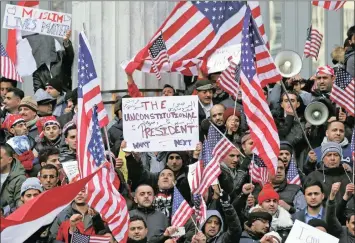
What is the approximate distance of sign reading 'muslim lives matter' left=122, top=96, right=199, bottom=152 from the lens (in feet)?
84.1

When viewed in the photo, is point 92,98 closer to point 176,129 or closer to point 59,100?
point 176,129

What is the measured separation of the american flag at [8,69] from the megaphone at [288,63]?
346 centimetres

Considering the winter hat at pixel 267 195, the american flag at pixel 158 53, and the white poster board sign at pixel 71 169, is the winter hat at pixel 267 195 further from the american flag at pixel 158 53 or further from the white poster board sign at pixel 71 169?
the american flag at pixel 158 53

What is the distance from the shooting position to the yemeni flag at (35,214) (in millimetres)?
21594

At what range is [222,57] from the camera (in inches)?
1125

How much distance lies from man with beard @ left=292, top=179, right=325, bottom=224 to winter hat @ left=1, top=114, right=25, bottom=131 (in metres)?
4.31

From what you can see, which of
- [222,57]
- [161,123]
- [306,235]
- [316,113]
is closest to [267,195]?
[306,235]

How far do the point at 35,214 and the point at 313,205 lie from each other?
153 inches

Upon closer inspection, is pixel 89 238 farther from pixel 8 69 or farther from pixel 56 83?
pixel 56 83

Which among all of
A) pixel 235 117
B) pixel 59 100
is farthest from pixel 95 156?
pixel 59 100

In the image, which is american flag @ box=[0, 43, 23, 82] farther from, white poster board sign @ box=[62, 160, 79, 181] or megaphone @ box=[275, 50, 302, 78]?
megaphone @ box=[275, 50, 302, 78]

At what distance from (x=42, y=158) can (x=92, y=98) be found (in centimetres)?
156

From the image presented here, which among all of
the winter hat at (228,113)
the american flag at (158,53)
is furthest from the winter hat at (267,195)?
the american flag at (158,53)

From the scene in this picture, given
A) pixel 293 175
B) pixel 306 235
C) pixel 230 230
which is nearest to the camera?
pixel 306 235
